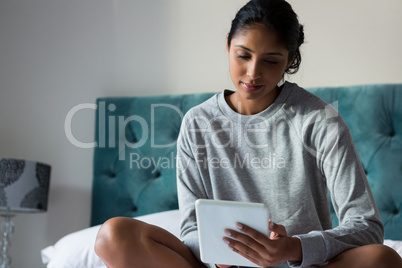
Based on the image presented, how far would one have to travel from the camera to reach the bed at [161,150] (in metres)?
1.81

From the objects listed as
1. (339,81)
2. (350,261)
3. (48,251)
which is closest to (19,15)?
(48,251)

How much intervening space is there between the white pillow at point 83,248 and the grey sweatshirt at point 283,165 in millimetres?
367

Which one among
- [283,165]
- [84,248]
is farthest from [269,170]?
[84,248]

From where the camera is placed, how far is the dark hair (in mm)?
1227

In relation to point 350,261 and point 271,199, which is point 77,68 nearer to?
point 271,199

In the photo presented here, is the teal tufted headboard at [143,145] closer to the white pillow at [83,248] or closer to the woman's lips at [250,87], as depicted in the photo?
the white pillow at [83,248]

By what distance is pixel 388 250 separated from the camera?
39.2 inches

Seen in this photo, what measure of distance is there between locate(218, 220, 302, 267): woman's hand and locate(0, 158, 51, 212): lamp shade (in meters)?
1.19

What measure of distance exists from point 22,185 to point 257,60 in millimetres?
1154

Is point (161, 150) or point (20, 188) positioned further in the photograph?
point (161, 150)

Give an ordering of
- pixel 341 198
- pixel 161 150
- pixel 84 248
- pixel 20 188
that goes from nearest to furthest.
→ pixel 341 198 < pixel 84 248 < pixel 20 188 < pixel 161 150

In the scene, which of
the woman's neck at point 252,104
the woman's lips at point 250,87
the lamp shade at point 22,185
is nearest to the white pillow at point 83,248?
the lamp shade at point 22,185

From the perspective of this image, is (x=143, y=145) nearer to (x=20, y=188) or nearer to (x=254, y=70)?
(x=20, y=188)

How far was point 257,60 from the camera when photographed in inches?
47.9
